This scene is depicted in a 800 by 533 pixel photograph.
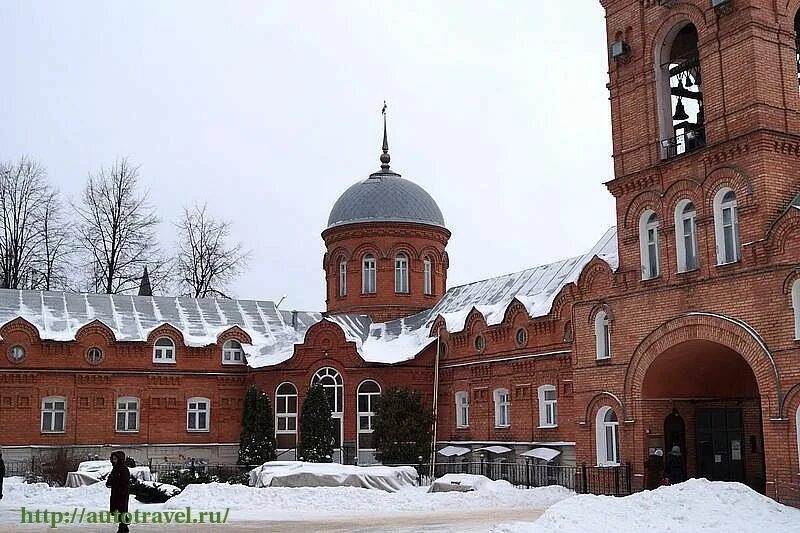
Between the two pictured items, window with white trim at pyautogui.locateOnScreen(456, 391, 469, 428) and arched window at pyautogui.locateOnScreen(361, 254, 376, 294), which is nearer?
window with white trim at pyautogui.locateOnScreen(456, 391, 469, 428)

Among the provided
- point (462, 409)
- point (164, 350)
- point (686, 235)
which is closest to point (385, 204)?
point (164, 350)

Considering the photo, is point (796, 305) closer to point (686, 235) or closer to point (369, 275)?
point (686, 235)

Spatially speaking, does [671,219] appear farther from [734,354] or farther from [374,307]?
[374,307]

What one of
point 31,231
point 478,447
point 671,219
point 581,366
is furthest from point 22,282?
point 671,219

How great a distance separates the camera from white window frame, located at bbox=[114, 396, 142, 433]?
1251 inches

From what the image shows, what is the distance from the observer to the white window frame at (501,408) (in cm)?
2770

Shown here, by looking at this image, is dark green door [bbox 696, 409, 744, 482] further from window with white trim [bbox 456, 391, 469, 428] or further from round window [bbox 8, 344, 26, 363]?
round window [bbox 8, 344, 26, 363]

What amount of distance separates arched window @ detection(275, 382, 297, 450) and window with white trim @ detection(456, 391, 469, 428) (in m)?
5.55

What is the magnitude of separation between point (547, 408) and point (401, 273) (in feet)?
41.6

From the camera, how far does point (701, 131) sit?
63.7ft

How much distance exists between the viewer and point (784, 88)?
17891 millimetres

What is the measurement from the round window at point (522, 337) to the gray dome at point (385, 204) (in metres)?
11.3

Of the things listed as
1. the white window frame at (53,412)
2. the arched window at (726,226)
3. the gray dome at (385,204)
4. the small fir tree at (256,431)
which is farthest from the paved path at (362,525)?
the gray dome at (385,204)

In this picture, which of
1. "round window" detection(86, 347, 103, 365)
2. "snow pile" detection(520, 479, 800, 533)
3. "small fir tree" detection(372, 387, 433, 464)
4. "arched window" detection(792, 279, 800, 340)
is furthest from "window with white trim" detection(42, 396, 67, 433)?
"arched window" detection(792, 279, 800, 340)
